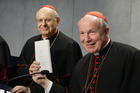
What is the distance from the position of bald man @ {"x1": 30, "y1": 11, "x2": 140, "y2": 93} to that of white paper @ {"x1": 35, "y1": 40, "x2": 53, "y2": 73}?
1.43 ft

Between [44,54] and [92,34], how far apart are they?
75 cm

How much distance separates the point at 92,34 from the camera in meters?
3.02

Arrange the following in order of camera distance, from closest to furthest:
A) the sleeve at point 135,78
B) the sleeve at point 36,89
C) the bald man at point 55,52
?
the sleeve at point 135,78 < the sleeve at point 36,89 < the bald man at point 55,52

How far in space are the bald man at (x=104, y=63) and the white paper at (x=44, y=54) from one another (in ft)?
1.43

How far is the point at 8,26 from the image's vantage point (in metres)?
8.21

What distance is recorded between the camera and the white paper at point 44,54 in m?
3.36

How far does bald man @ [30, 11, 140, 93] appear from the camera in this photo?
9.65ft

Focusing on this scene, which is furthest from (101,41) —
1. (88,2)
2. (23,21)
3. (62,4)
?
(23,21)

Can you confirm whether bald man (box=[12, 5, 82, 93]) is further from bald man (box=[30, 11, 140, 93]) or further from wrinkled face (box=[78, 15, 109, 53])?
wrinkled face (box=[78, 15, 109, 53])

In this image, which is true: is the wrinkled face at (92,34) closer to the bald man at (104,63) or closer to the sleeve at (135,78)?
the bald man at (104,63)

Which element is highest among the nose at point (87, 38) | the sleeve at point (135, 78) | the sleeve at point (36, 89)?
the nose at point (87, 38)

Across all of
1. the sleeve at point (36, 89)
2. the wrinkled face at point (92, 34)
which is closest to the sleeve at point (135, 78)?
the wrinkled face at point (92, 34)

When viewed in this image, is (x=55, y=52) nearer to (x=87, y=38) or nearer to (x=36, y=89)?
(x=36, y=89)

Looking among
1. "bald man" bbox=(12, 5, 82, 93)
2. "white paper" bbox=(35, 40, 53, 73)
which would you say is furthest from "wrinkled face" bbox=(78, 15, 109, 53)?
"bald man" bbox=(12, 5, 82, 93)
